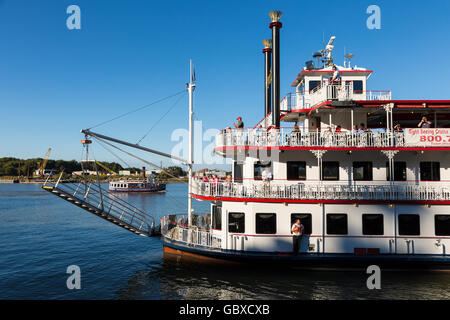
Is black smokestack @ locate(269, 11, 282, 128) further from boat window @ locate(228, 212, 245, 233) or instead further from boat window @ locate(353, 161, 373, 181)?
boat window @ locate(228, 212, 245, 233)

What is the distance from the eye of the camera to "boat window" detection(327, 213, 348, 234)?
1405 centimetres

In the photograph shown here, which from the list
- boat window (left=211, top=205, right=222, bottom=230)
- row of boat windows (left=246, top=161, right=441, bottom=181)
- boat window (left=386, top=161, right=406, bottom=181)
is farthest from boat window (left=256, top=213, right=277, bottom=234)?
boat window (left=386, top=161, right=406, bottom=181)

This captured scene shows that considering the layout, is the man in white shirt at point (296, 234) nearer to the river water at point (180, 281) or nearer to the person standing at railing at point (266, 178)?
the river water at point (180, 281)

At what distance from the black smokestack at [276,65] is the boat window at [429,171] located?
7.69 m

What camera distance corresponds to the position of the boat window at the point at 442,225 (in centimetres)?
1391

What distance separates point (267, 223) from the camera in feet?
46.4

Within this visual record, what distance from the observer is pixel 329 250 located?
45.6ft

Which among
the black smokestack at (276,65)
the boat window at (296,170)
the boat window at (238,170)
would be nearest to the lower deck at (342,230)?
the boat window at (296,170)

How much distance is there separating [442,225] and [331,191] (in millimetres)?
5465

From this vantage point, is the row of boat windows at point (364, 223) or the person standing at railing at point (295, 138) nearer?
the row of boat windows at point (364, 223)
